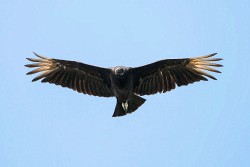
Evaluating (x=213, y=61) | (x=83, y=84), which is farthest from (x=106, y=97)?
(x=213, y=61)

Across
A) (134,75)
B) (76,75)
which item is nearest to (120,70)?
(134,75)

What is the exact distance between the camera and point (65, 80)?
13992mm

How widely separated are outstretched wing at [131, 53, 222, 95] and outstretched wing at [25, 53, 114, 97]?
904 millimetres

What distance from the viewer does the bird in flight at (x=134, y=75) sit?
45.4ft

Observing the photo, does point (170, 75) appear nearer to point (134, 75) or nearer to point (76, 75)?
point (134, 75)

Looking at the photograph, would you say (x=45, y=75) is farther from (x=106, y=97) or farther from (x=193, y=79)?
(x=193, y=79)

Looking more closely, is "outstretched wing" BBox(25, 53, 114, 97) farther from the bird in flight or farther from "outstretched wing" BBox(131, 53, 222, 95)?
"outstretched wing" BBox(131, 53, 222, 95)

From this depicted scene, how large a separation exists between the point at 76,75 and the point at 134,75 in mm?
1585

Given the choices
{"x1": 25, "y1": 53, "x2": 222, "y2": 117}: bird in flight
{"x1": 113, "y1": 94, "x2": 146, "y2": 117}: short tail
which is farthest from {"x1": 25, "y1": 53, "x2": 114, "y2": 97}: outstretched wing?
{"x1": 113, "y1": 94, "x2": 146, "y2": 117}: short tail

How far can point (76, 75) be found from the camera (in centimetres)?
1407

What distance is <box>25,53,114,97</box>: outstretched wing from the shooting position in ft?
45.5

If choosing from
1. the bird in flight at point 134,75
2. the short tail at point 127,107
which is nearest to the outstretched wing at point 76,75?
the bird in flight at point 134,75

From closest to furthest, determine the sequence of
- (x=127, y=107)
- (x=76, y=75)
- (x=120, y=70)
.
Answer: (x=120, y=70), (x=127, y=107), (x=76, y=75)

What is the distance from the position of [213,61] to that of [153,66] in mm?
1630
